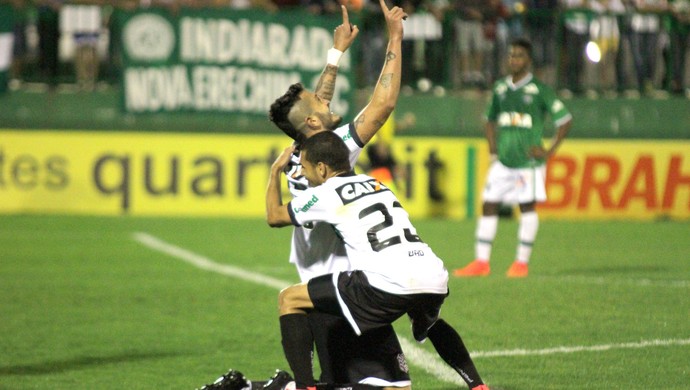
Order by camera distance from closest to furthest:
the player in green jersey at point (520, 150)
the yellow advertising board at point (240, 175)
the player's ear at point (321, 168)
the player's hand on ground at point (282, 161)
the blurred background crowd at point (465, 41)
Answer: the player's ear at point (321, 168) → the player's hand on ground at point (282, 161) → the player in green jersey at point (520, 150) → the yellow advertising board at point (240, 175) → the blurred background crowd at point (465, 41)

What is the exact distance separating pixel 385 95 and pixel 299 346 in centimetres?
132

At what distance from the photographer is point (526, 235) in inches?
445

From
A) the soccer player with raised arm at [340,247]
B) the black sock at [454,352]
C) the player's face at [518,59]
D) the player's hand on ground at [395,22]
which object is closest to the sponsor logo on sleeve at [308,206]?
the soccer player with raised arm at [340,247]

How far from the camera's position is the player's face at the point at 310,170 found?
18.2ft

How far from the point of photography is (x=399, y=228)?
5.48 m

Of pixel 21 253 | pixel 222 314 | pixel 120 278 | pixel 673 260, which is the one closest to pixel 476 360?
pixel 222 314

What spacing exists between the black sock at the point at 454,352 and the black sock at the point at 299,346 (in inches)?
27.2

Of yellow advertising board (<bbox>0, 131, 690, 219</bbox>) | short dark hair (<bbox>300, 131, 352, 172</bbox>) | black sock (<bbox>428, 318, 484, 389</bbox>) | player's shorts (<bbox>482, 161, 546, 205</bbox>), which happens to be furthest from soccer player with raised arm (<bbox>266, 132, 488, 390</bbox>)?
yellow advertising board (<bbox>0, 131, 690, 219</bbox>)

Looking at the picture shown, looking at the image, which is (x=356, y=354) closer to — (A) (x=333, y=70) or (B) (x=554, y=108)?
(A) (x=333, y=70)

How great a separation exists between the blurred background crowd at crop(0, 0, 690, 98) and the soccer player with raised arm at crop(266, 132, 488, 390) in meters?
12.4

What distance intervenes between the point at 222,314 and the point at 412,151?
8618 mm

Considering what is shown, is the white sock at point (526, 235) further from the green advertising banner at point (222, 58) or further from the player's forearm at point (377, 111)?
the green advertising banner at point (222, 58)

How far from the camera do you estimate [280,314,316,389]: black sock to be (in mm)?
5613

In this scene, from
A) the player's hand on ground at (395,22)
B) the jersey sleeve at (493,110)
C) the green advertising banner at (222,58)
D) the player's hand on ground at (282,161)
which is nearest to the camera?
the player's hand on ground at (282,161)
